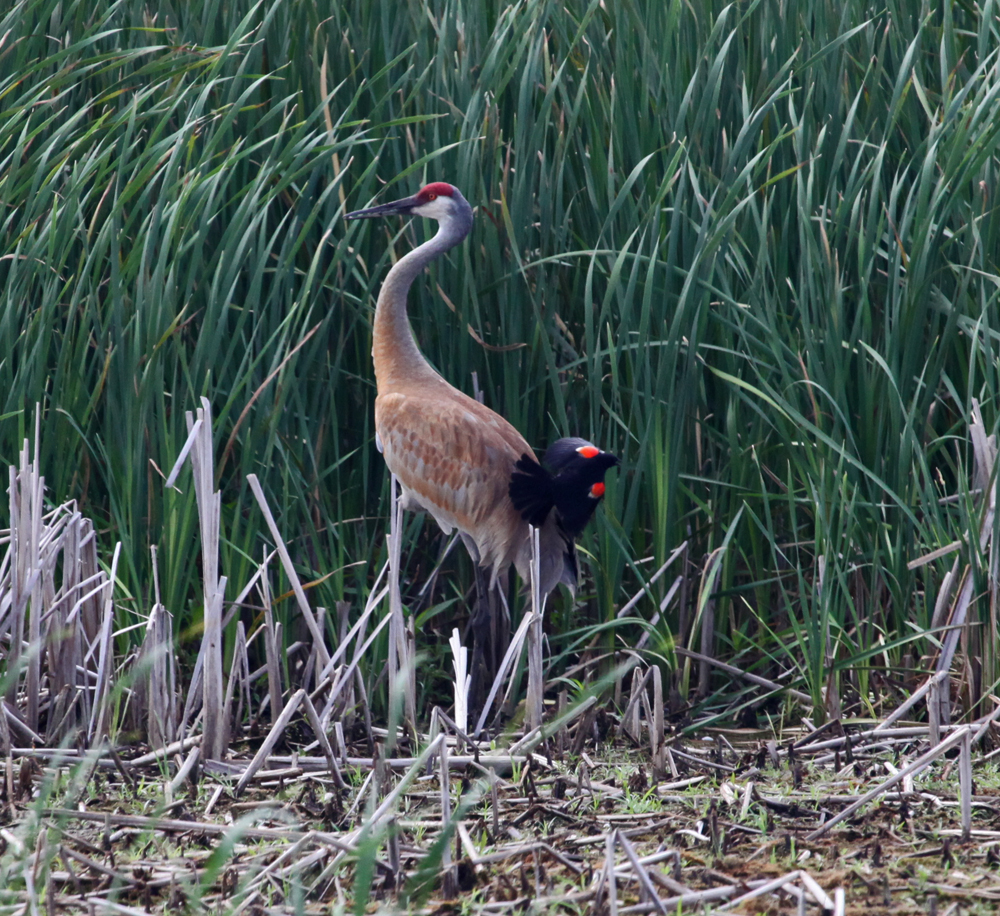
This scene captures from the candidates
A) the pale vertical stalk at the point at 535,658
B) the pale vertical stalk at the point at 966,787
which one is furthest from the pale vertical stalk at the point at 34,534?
the pale vertical stalk at the point at 966,787

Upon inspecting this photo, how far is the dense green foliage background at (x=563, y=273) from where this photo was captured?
165 inches

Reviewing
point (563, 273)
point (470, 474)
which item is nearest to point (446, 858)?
point (470, 474)

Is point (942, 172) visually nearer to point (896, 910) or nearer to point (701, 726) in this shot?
point (701, 726)

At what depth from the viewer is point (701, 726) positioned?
168 inches

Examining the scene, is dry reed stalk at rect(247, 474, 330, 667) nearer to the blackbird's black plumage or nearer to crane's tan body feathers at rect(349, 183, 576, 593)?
crane's tan body feathers at rect(349, 183, 576, 593)

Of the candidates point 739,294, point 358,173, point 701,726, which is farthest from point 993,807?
point 358,173

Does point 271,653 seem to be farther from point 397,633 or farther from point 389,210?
point 389,210

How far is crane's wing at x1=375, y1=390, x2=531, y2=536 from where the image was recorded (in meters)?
4.46

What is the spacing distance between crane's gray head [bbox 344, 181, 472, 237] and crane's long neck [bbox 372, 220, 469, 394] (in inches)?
1.0

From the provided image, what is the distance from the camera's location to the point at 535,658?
3.93 m

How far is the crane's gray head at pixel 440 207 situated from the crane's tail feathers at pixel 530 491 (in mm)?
813

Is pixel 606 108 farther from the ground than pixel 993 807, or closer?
farther from the ground

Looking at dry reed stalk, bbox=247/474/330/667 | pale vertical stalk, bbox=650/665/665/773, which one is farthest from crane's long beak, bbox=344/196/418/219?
pale vertical stalk, bbox=650/665/665/773

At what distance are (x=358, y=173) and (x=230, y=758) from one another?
216 centimetres
